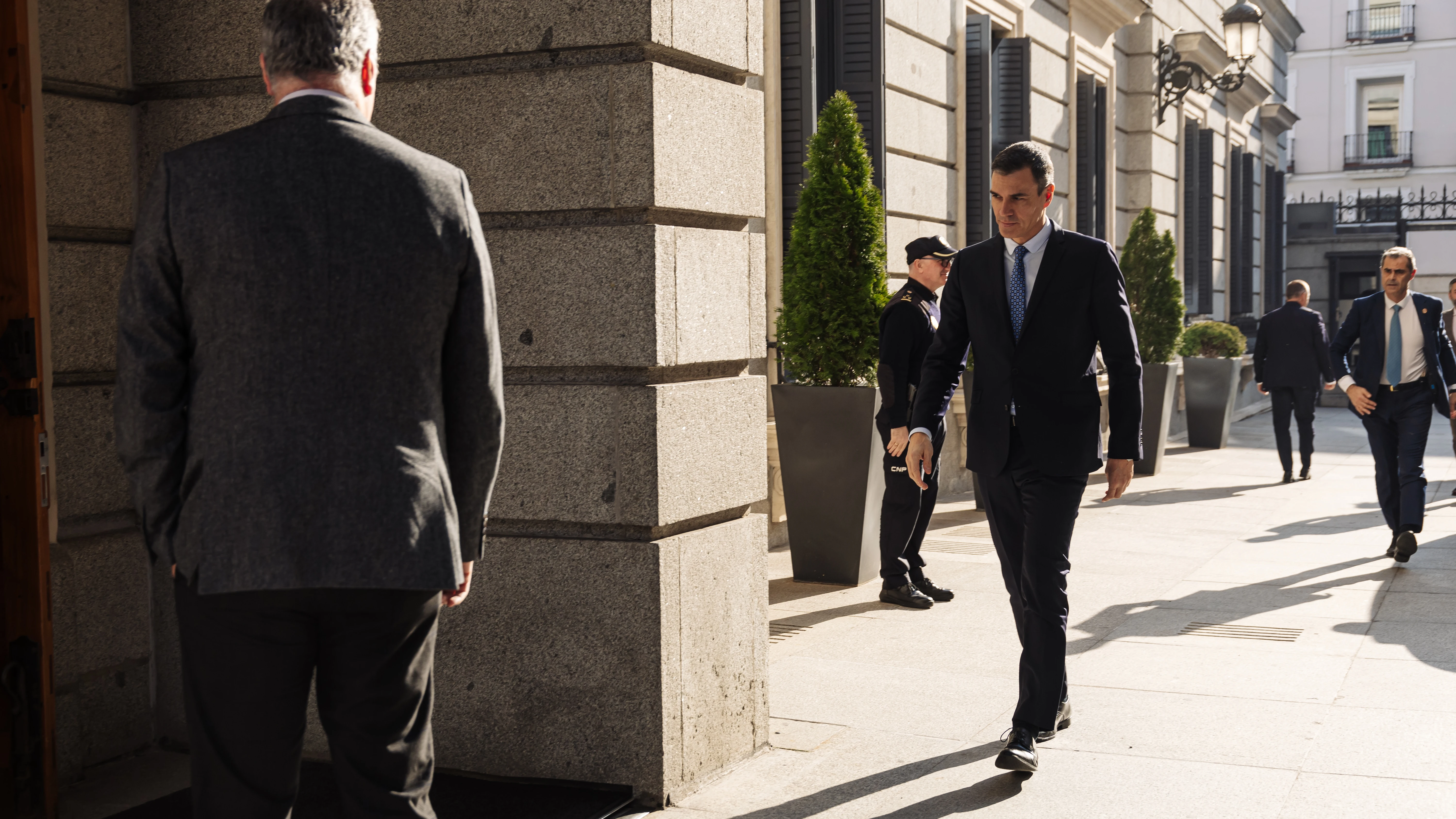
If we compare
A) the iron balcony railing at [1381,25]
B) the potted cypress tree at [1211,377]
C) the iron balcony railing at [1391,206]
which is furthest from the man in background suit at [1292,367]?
the iron balcony railing at [1381,25]

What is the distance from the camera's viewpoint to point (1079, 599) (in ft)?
24.0

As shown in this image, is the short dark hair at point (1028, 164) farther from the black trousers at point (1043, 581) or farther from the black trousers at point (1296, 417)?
the black trousers at point (1296, 417)

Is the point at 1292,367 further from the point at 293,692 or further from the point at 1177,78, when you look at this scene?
the point at 293,692

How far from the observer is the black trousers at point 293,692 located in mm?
2426

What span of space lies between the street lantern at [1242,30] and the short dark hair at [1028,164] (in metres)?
14.3

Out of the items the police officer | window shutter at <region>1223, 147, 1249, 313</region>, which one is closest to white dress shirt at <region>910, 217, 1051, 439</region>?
the police officer

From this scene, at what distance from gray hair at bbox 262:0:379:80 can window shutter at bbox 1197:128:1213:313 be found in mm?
19796

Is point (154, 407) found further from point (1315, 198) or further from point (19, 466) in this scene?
point (1315, 198)

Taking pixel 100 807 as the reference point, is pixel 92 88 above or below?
above

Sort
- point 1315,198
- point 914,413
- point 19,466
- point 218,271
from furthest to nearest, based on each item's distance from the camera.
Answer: point 1315,198
point 914,413
point 19,466
point 218,271

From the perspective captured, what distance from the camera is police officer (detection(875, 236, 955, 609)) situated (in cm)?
702

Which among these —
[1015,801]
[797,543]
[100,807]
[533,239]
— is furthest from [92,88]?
[797,543]

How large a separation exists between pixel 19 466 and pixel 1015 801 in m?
3.10

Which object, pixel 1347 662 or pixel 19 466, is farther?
pixel 1347 662
